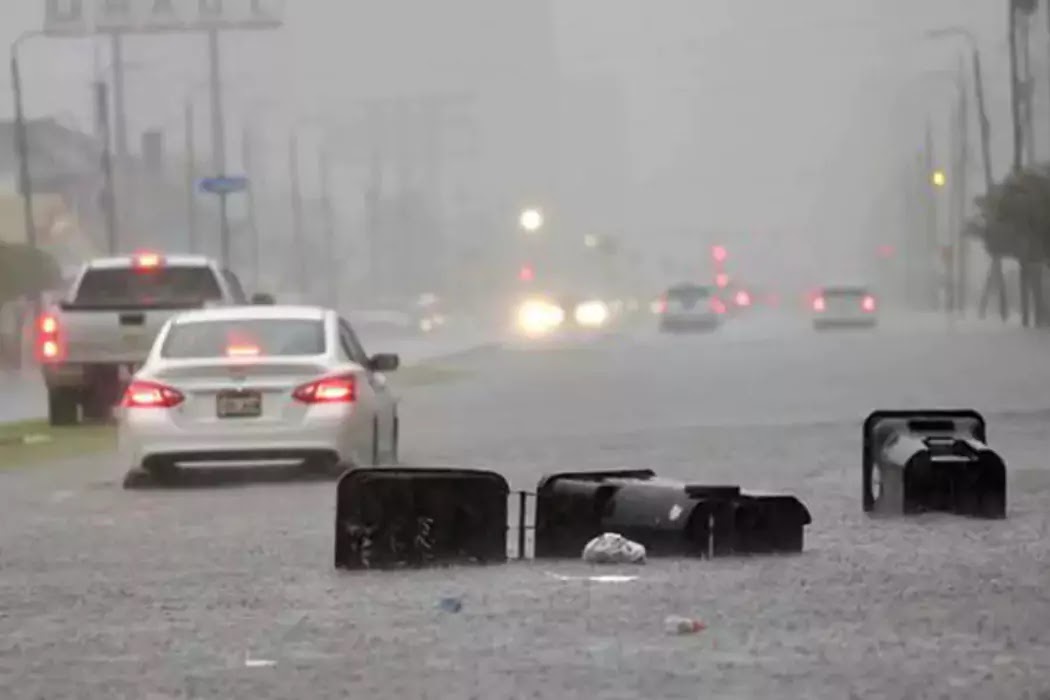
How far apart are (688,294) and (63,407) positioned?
6506 centimetres

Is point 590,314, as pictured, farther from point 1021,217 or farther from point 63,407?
point 63,407

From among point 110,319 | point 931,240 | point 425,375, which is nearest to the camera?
point 110,319

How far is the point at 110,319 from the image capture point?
109ft

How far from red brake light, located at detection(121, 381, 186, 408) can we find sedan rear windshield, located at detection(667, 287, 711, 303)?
75.6 m

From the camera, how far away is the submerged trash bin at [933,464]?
61.7 feet

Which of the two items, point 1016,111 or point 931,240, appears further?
point 931,240

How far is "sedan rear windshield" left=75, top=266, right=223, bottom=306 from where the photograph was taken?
116 ft

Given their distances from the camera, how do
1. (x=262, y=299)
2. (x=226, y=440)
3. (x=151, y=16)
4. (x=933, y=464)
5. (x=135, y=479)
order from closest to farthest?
(x=933, y=464) → (x=226, y=440) → (x=135, y=479) → (x=262, y=299) → (x=151, y=16)

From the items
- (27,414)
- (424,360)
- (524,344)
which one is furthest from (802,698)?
(524,344)

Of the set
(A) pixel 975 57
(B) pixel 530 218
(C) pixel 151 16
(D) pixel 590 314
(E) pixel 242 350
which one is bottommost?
(D) pixel 590 314

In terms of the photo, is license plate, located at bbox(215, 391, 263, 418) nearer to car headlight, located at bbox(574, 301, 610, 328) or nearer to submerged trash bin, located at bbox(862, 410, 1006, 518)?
submerged trash bin, located at bbox(862, 410, 1006, 518)

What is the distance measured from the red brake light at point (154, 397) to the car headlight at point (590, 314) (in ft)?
336

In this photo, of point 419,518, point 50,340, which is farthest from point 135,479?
point 50,340

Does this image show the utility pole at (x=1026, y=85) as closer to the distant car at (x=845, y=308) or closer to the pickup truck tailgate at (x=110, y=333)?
the distant car at (x=845, y=308)
